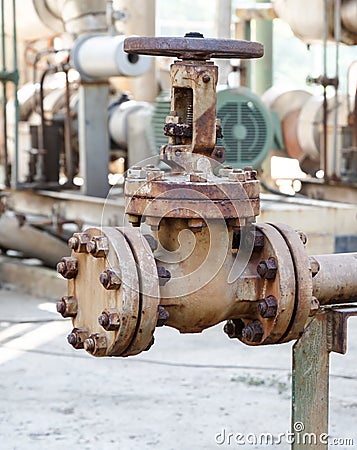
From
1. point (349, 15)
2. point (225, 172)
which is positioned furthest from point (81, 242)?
point (349, 15)

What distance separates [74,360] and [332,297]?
83.0 inches

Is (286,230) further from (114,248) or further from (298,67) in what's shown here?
(298,67)

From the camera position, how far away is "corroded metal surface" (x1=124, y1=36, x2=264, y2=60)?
155 cm

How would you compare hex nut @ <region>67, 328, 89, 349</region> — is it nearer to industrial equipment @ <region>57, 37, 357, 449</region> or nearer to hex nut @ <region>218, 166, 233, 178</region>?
industrial equipment @ <region>57, 37, 357, 449</region>

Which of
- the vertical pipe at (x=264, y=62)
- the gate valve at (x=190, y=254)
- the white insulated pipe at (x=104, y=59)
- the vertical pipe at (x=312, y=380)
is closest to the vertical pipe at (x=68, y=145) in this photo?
the white insulated pipe at (x=104, y=59)

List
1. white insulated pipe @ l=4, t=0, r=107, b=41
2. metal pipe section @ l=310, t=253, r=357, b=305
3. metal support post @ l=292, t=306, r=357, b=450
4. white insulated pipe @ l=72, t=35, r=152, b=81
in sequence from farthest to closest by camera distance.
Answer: white insulated pipe @ l=4, t=0, r=107, b=41
white insulated pipe @ l=72, t=35, r=152, b=81
metal support post @ l=292, t=306, r=357, b=450
metal pipe section @ l=310, t=253, r=357, b=305

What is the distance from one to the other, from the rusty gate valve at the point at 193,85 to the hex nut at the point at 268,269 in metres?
0.21

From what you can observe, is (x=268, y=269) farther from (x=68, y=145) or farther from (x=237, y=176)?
(x=68, y=145)

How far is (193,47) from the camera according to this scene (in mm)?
1553

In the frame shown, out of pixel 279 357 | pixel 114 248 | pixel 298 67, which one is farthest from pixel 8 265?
pixel 298 67

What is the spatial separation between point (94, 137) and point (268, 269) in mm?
3817

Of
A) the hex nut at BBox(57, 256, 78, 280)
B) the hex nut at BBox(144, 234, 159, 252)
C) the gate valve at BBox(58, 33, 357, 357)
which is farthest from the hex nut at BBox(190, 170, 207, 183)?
the hex nut at BBox(57, 256, 78, 280)

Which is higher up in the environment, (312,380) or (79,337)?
(79,337)

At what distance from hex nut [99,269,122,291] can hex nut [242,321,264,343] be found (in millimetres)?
251
